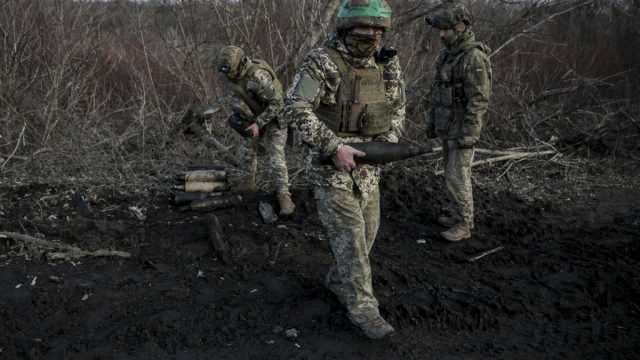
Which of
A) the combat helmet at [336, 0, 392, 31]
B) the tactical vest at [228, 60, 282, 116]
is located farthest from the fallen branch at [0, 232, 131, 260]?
the combat helmet at [336, 0, 392, 31]

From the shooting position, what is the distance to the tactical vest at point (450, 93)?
16.4 ft

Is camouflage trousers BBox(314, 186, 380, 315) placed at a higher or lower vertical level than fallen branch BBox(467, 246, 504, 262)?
higher

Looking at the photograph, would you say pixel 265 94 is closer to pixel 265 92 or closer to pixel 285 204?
pixel 265 92

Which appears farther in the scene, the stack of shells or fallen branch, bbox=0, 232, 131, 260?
the stack of shells

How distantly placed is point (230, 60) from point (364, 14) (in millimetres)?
2452

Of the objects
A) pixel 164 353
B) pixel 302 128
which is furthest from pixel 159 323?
pixel 302 128

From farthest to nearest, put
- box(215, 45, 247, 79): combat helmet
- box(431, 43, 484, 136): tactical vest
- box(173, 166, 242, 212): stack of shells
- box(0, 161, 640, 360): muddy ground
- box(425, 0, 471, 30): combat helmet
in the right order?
box(173, 166, 242, 212): stack of shells, box(215, 45, 247, 79): combat helmet, box(431, 43, 484, 136): tactical vest, box(425, 0, 471, 30): combat helmet, box(0, 161, 640, 360): muddy ground

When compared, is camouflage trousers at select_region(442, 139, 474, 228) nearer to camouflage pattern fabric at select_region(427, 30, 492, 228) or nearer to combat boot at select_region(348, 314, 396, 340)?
camouflage pattern fabric at select_region(427, 30, 492, 228)

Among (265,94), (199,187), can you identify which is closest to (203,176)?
(199,187)

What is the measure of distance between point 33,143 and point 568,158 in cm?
738

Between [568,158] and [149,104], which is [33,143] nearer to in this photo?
[149,104]

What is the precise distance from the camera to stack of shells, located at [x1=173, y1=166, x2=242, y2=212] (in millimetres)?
5875

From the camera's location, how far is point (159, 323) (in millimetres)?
3934

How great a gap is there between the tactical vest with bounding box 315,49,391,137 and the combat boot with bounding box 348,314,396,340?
115cm
